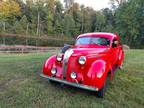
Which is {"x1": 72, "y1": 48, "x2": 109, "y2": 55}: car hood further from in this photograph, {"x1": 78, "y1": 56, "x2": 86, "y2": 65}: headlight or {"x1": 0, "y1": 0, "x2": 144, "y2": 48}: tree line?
{"x1": 0, "y1": 0, "x2": 144, "y2": 48}: tree line

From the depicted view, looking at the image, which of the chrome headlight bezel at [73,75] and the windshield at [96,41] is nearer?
the chrome headlight bezel at [73,75]

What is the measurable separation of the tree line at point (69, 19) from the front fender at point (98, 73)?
41.4 meters

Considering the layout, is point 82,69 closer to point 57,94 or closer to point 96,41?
point 57,94

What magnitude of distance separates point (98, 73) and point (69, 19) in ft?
182

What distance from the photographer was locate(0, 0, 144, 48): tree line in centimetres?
4819

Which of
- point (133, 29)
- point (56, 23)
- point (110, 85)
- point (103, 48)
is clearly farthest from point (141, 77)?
point (56, 23)

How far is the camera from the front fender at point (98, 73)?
210 inches

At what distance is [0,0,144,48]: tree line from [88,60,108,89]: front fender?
41441 millimetres

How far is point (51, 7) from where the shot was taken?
70562mm

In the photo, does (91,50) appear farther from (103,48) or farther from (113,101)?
(113,101)

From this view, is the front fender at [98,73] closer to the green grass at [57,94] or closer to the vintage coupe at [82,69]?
the vintage coupe at [82,69]

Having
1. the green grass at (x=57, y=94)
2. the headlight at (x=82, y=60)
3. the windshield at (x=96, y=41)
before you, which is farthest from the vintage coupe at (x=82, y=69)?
the windshield at (x=96, y=41)

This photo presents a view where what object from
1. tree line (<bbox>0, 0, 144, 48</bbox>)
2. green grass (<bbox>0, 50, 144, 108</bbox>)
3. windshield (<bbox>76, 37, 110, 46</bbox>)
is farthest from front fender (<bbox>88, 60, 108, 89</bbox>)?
tree line (<bbox>0, 0, 144, 48</bbox>)

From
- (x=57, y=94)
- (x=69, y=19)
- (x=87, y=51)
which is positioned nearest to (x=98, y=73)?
(x=87, y=51)
